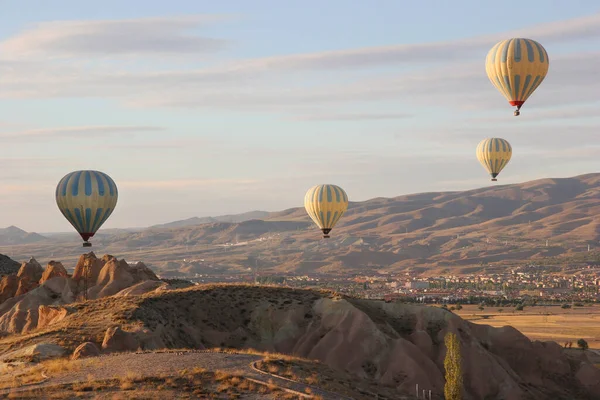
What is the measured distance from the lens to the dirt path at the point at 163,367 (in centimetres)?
4375

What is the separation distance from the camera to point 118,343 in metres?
56.1

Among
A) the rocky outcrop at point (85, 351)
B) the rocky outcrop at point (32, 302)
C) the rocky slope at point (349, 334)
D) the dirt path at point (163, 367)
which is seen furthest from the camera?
the rocky outcrop at point (32, 302)

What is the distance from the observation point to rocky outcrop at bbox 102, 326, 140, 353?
2195 inches

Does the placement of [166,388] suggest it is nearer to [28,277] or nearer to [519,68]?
[28,277]

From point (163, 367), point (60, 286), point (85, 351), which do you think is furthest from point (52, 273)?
point (163, 367)

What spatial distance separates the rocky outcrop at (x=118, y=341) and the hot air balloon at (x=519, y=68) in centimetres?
6179

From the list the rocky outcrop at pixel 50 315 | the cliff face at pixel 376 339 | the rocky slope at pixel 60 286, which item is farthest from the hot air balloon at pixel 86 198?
the cliff face at pixel 376 339

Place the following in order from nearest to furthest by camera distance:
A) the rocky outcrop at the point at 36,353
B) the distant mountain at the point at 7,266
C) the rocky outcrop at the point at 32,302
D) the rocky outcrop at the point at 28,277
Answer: the rocky outcrop at the point at 36,353, the rocky outcrop at the point at 32,302, the rocky outcrop at the point at 28,277, the distant mountain at the point at 7,266

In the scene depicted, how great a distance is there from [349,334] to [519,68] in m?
48.5

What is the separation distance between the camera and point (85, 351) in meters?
53.6

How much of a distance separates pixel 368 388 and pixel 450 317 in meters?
29.0

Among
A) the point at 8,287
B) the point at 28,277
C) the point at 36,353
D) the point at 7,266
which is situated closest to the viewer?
the point at 36,353

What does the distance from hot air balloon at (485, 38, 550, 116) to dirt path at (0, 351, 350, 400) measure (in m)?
64.6

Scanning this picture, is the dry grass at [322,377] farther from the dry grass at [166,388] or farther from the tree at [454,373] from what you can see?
the tree at [454,373]
